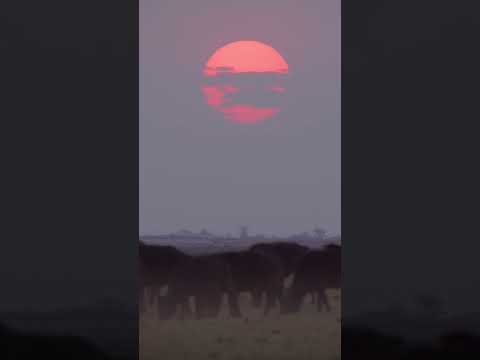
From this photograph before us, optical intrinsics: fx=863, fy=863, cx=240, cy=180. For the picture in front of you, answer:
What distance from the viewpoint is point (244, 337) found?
54.8ft

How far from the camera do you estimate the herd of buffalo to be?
17.1 meters

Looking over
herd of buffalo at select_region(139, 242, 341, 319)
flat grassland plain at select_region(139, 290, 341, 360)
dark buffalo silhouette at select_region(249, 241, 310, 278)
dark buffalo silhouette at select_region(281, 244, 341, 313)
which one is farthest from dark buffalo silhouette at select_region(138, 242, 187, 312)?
dark buffalo silhouette at select_region(281, 244, 341, 313)

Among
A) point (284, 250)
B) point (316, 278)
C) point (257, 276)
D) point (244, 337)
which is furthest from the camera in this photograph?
point (284, 250)

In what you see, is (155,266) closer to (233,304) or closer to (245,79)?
(233,304)

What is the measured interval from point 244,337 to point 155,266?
312 cm

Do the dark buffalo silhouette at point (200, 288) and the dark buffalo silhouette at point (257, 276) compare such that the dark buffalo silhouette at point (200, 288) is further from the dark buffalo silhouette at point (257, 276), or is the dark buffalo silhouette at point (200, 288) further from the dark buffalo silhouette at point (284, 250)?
the dark buffalo silhouette at point (284, 250)
